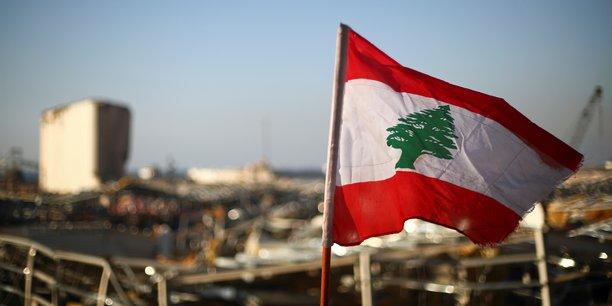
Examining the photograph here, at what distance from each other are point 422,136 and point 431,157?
0.55 ft

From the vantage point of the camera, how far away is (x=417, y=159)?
3199 mm

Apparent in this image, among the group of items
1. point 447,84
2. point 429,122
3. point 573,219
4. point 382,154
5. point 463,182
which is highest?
point 447,84

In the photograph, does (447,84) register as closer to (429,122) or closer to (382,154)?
(429,122)

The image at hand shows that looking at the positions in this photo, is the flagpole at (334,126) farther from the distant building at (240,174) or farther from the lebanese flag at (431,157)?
the distant building at (240,174)

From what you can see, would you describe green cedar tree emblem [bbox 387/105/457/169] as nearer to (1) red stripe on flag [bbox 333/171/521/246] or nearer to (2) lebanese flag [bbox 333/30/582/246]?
(2) lebanese flag [bbox 333/30/582/246]

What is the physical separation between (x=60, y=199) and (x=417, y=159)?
1554 cm

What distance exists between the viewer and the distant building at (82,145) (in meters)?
17.4

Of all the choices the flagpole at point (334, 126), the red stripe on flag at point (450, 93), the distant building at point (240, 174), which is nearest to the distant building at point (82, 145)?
the red stripe on flag at point (450, 93)

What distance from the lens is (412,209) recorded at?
3.18 metres

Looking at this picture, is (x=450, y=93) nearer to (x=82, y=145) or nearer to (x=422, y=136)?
(x=422, y=136)

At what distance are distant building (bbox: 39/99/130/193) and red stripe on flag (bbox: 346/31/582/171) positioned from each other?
16016 mm

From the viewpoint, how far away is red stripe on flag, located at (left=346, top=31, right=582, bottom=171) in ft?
10.3

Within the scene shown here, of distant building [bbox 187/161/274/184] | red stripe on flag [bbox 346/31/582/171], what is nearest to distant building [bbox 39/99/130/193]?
red stripe on flag [bbox 346/31/582/171]

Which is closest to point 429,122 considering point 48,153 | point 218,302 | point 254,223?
point 218,302
